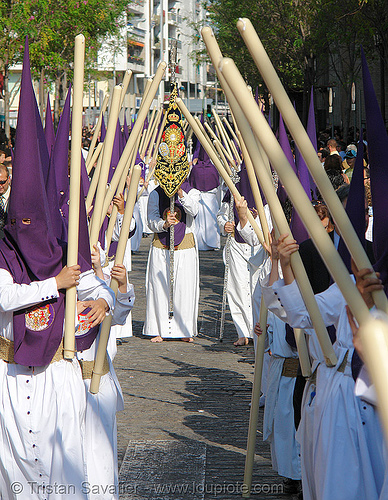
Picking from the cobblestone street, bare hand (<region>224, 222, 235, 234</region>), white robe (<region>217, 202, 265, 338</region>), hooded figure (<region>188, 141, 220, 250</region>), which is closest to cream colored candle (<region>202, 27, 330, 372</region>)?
the cobblestone street

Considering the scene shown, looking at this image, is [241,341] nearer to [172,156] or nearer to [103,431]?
[172,156]

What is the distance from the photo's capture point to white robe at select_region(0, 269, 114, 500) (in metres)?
3.82

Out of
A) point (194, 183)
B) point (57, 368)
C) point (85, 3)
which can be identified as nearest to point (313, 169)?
point (57, 368)

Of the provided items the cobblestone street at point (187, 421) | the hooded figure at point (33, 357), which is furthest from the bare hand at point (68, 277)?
the cobblestone street at point (187, 421)

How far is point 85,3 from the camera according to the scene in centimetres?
2228

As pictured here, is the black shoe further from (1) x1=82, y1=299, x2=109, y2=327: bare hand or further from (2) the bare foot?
(2) the bare foot

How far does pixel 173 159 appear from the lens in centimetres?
905

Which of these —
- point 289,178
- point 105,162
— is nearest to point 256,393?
point 105,162

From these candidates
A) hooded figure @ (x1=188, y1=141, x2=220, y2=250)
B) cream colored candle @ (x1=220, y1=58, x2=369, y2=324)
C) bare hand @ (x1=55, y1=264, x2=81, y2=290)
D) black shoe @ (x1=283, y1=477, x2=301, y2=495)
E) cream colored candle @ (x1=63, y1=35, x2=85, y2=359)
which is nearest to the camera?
cream colored candle @ (x1=220, y1=58, x2=369, y2=324)

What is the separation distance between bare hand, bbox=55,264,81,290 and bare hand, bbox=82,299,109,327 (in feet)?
1.01

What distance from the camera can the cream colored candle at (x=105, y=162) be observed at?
12.1ft

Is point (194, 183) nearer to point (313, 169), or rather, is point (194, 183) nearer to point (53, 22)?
point (53, 22)

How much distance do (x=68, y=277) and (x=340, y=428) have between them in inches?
52.1

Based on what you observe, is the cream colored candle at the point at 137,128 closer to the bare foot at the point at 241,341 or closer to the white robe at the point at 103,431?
the white robe at the point at 103,431
